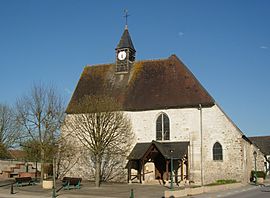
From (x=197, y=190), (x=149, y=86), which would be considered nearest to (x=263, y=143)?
(x=149, y=86)

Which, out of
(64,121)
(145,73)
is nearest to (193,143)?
(145,73)

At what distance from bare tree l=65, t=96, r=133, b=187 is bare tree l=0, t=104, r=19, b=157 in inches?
477

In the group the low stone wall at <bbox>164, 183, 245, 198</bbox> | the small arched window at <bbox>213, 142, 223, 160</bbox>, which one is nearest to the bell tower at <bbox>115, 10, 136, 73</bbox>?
the small arched window at <bbox>213, 142, 223, 160</bbox>

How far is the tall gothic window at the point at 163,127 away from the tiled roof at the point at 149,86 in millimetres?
1044

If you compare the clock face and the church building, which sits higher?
the clock face

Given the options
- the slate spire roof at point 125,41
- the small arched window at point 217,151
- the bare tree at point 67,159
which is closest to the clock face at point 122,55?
the slate spire roof at point 125,41

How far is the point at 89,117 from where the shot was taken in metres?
27.7

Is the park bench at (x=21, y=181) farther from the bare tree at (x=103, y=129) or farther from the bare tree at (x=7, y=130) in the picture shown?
the bare tree at (x=7, y=130)

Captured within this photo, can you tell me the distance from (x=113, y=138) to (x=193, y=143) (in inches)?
276

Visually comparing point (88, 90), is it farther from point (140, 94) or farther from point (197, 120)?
point (197, 120)

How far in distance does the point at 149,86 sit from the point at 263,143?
4876 cm

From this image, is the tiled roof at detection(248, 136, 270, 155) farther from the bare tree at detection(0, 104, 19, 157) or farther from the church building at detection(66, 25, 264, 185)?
the bare tree at detection(0, 104, 19, 157)

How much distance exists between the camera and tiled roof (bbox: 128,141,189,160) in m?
28.2

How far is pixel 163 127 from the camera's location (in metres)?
31.8
